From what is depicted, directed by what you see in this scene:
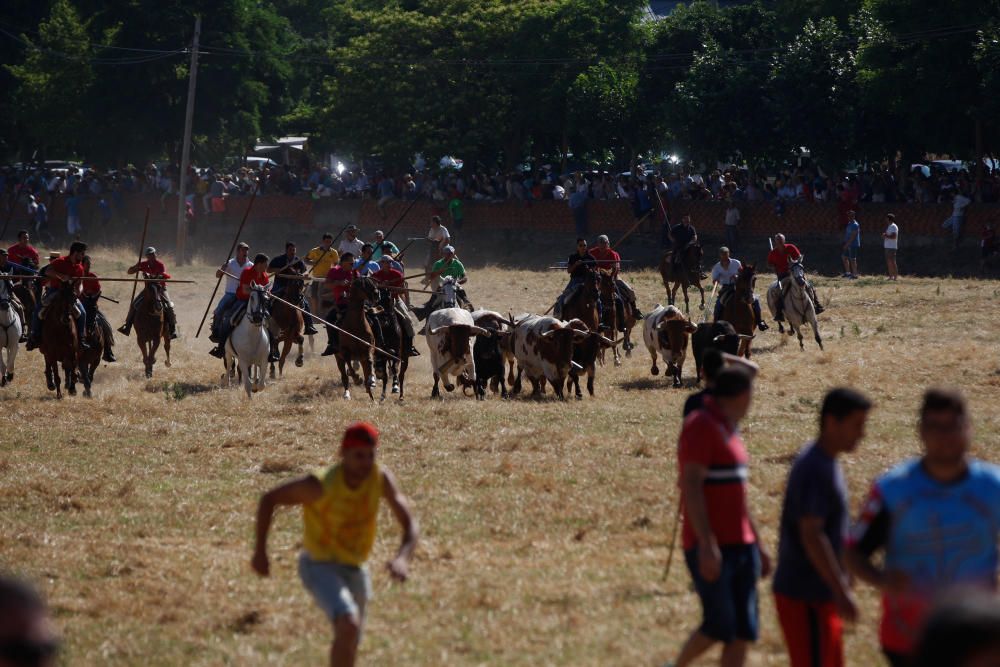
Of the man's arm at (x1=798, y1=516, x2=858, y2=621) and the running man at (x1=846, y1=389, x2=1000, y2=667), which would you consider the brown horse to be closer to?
the man's arm at (x1=798, y1=516, x2=858, y2=621)

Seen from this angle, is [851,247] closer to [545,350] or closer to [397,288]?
[397,288]

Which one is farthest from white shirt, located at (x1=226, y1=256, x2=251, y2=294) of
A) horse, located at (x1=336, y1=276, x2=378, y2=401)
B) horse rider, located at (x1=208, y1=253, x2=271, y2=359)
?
horse, located at (x1=336, y1=276, x2=378, y2=401)

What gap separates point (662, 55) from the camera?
52844mm

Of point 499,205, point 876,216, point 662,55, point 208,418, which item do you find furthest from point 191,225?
point 208,418

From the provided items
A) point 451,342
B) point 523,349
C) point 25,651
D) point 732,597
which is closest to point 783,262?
point 523,349

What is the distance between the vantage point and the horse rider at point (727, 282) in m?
25.2

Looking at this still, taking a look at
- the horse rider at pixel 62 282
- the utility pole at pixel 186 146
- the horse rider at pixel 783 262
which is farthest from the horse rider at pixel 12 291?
the utility pole at pixel 186 146

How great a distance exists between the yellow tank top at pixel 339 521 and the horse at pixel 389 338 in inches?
576

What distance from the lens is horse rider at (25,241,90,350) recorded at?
72.9 ft

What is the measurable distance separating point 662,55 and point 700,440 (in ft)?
154

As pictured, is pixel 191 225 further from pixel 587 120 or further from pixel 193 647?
pixel 193 647

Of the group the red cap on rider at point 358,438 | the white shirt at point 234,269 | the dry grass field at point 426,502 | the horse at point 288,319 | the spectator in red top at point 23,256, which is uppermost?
the spectator in red top at point 23,256

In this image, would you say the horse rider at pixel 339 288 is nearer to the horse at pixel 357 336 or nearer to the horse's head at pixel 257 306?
the horse at pixel 357 336

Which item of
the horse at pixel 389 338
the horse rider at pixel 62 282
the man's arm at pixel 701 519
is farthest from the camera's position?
the horse at pixel 389 338
